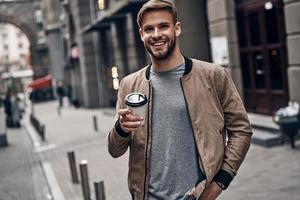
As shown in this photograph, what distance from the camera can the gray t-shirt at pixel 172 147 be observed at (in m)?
2.90

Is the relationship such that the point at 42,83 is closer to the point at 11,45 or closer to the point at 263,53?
the point at 263,53

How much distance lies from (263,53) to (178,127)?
11.2m

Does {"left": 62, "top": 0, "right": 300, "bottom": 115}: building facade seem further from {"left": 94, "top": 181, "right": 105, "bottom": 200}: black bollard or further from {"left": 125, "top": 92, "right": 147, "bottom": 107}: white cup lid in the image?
{"left": 125, "top": 92, "right": 147, "bottom": 107}: white cup lid

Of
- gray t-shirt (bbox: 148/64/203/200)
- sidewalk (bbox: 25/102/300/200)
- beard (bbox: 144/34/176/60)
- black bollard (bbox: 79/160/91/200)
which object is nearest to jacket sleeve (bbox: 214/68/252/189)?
gray t-shirt (bbox: 148/64/203/200)

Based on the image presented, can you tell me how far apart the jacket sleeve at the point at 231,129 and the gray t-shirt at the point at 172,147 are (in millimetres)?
161

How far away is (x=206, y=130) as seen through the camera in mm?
2918

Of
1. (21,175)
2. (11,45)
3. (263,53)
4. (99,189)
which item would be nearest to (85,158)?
(21,175)

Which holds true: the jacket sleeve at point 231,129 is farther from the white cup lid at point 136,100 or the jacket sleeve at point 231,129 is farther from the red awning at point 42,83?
the red awning at point 42,83

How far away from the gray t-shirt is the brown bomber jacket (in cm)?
4

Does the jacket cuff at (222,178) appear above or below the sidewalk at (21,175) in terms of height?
above

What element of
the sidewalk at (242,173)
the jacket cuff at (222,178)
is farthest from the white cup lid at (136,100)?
the sidewalk at (242,173)

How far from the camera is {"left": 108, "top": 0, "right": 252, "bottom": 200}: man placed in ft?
9.51

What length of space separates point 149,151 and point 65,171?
29.0 feet

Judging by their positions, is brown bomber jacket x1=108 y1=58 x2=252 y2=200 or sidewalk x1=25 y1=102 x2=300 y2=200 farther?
sidewalk x1=25 y1=102 x2=300 y2=200
